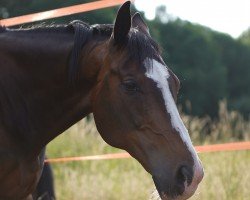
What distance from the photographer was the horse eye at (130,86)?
11.0ft

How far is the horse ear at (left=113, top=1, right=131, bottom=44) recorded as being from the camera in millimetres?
3381

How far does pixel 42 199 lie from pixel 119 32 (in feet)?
6.39

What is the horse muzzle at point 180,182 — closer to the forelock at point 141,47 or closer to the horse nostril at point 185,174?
the horse nostril at point 185,174

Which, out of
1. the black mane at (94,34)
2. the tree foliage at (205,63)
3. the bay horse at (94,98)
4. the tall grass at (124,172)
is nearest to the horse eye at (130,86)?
the bay horse at (94,98)

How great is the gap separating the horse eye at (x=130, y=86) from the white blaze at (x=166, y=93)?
0.08 meters

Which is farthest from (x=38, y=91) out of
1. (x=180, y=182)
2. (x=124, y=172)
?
(x=124, y=172)

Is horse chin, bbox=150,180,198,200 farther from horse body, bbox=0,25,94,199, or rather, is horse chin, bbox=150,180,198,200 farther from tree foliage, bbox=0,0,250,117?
tree foliage, bbox=0,0,250,117

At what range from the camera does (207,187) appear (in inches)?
223

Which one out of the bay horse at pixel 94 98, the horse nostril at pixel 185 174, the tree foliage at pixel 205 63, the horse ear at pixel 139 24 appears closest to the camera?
the horse nostril at pixel 185 174

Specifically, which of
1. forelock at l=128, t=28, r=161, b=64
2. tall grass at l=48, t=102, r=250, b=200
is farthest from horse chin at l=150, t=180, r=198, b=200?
tall grass at l=48, t=102, r=250, b=200

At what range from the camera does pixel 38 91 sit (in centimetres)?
373

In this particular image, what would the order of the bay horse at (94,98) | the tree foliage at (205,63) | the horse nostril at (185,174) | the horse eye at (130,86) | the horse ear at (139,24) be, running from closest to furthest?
the horse nostril at (185,174) → the bay horse at (94,98) → the horse eye at (130,86) → the horse ear at (139,24) → the tree foliage at (205,63)

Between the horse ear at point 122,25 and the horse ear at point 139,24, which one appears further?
the horse ear at point 139,24

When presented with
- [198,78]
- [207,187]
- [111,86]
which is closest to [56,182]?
[207,187]
